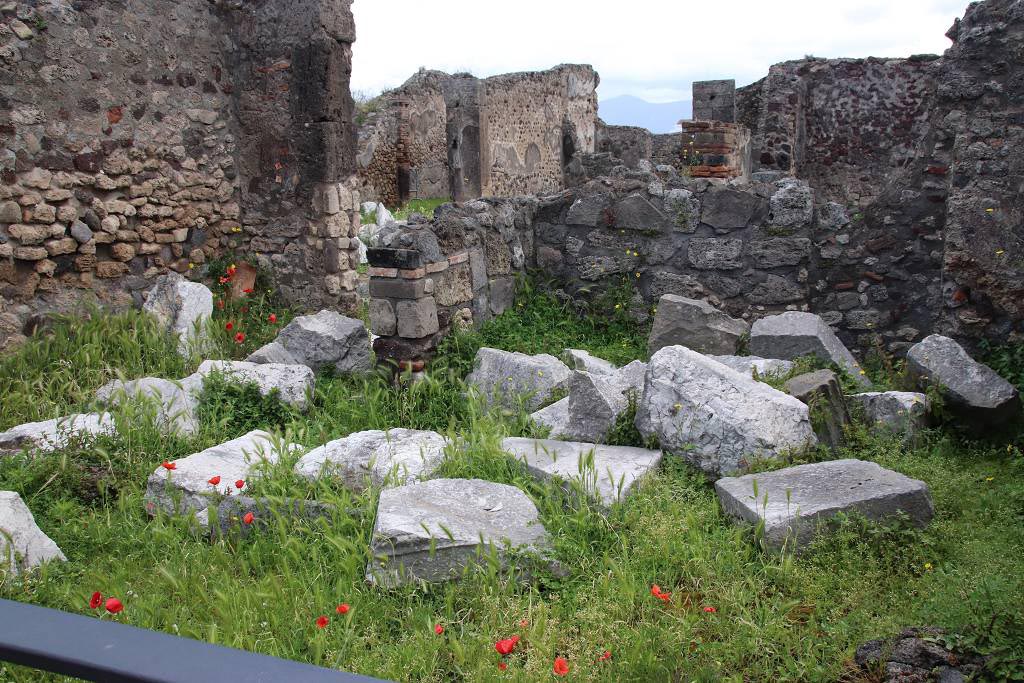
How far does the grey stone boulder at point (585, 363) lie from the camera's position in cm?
565

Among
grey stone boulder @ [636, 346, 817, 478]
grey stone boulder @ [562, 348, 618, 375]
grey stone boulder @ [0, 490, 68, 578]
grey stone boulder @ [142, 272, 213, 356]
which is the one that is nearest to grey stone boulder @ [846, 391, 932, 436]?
grey stone boulder @ [636, 346, 817, 478]

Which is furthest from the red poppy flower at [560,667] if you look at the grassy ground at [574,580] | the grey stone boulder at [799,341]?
the grey stone boulder at [799,341]

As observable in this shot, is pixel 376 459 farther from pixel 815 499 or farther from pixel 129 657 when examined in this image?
pixel 129 657

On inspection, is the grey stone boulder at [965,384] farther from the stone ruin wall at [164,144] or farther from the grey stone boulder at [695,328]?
the stone ruin wall at [164,144]

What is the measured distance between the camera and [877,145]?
1390 centimetres

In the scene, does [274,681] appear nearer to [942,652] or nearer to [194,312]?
[942,652]

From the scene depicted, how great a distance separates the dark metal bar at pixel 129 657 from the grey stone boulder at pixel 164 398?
4448mm

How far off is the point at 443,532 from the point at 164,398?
2.73 m

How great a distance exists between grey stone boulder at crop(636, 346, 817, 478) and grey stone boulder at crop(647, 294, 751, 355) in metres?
1.52

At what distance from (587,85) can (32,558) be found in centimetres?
1783

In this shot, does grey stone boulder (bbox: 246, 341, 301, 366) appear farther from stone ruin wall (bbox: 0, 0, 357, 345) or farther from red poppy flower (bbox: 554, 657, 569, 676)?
red poppy flower (bbox: 554, 657, 569, 676)

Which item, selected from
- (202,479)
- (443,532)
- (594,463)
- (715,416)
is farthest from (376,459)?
(715,416)

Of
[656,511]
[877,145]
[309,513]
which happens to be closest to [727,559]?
[656,511]

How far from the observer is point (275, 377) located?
5.55 m
